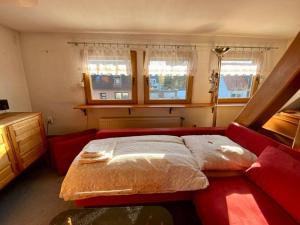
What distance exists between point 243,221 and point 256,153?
0.81 meters

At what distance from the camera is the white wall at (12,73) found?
216cm

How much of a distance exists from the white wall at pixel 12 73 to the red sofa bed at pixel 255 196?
202cm

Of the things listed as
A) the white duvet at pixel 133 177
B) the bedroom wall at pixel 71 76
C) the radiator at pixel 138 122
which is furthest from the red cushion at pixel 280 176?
the bedroom wall at pixel 71 76

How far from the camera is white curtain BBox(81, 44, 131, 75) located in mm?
2525

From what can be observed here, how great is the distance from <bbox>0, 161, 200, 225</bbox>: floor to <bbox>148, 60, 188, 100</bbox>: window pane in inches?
72.2

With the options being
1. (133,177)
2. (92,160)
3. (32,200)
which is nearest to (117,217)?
(133,177)

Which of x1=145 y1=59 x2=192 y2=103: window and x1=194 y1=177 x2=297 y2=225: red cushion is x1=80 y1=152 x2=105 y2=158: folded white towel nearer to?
x1=194 y1=177 x2=297 y2=225: red cushion

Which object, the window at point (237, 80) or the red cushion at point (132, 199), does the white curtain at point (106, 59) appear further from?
the red cushion at point (132, 199)

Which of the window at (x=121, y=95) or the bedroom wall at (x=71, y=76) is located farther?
Result: the window at (x=121, y=95)

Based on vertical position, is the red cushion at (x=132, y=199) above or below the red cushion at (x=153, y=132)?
below

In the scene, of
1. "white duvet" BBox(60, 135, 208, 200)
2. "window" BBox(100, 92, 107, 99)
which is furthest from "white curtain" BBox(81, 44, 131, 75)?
"white duvet" BBox(60, 135, 208, 200)

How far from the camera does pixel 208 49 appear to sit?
274cm

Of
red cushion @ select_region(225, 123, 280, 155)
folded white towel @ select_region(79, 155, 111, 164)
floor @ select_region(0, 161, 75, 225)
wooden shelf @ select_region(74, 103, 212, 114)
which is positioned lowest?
floor @ select_region(0, 161, 75, 225)

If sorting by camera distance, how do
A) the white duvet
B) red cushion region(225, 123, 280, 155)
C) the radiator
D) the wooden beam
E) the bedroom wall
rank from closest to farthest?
the white duvet, the wooden beam, red cushion region(225, 123, 280, 155), the bedroom wall, the radiator
